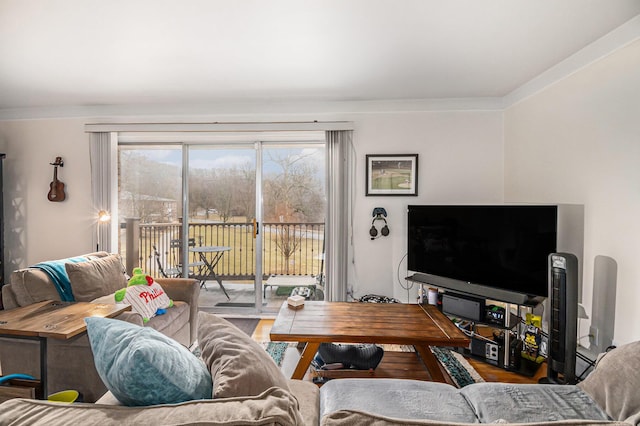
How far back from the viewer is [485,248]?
2.86 m

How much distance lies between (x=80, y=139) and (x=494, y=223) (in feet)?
15.1

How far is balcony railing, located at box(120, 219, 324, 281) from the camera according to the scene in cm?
389

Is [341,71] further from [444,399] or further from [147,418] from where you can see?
[147,418]

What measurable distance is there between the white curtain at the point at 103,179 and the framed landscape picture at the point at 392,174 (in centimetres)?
299

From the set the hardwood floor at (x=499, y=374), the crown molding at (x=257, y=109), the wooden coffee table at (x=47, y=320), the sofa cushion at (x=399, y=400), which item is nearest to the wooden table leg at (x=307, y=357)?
the sofa cushion at (x=399, y=400)

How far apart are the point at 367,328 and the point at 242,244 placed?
2.17 m

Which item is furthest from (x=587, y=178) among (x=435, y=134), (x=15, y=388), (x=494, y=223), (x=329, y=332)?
(x=15, y=388)

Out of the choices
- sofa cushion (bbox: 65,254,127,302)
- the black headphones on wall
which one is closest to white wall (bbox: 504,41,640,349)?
the black headphones on wall

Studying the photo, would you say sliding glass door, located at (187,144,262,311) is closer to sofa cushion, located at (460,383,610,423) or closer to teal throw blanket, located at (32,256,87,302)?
teal throw blanket, located at (32,256,87,302)

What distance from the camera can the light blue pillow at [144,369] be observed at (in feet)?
2.94

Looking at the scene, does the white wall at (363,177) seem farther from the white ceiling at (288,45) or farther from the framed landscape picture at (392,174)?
the white ceiling at (288,45)

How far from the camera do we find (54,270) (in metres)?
2.55

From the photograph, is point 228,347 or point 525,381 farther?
point 525,381

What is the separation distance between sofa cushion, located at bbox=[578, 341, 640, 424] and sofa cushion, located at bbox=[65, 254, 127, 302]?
325 cm
